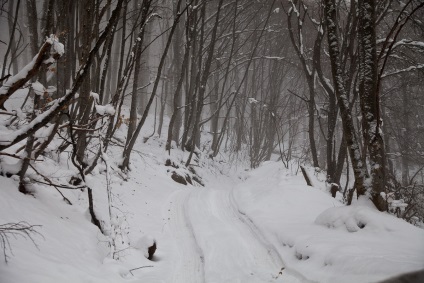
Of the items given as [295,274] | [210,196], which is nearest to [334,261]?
[295,274]

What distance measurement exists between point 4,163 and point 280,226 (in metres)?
4.47

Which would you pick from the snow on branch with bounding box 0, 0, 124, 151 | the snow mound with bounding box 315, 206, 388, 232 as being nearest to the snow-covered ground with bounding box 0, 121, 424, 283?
the snow mound with bounding box 315, 206, 388, 232

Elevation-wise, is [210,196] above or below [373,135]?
below

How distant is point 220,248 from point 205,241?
1.22 feet

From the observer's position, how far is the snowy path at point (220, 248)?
3.98 m

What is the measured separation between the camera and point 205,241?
5141mm

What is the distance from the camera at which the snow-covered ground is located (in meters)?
3.01

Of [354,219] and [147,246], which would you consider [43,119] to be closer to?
[147,246]

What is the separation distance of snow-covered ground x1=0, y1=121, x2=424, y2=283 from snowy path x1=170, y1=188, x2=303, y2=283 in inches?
0.6

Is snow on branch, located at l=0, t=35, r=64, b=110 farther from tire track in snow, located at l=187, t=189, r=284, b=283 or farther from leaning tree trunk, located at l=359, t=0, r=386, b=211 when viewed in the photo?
leaning tree trunk, located at l=359, t=0, r=386, b=211

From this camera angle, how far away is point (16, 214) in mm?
3172

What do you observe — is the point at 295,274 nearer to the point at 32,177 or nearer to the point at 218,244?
the point at 218,244

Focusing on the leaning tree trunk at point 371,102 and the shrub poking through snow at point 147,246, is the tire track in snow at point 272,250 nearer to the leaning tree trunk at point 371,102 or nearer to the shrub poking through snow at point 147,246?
the leaning tree trunk at point 371,102

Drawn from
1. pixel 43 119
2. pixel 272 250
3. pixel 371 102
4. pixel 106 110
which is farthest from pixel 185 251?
pixel 371 102
